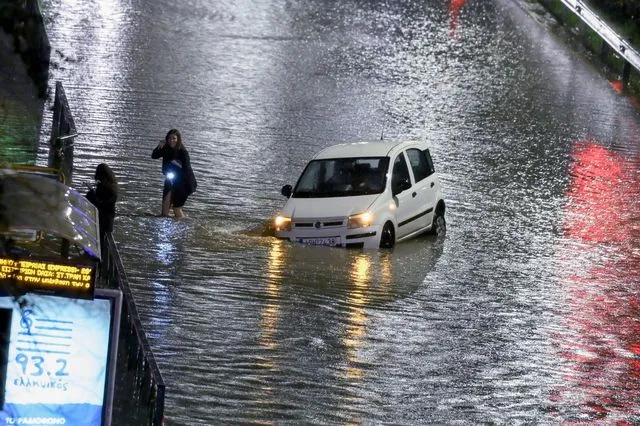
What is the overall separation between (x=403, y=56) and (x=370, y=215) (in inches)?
618

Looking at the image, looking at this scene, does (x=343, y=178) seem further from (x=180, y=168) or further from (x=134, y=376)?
(x=134, y=376)

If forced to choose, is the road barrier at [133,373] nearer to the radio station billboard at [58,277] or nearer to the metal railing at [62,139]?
the radio station billboard at [58,277]

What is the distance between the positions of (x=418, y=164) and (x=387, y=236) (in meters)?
2.11

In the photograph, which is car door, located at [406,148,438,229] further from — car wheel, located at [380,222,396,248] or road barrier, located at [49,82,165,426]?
road barrier, located at [49,82,165,426]

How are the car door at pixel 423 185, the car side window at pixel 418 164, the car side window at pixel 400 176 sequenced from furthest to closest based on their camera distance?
the car side window at pixel 418 164 → the car door at pixel 423 185 → the car side window at pixel 400 176

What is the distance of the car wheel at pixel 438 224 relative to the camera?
22672mm

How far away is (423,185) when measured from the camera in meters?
22.7

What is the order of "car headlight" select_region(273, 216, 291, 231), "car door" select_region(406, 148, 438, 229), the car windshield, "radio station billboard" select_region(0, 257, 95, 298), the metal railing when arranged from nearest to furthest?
"radio station billboard" select_region(0, 257, 95, 298)
"car headlight" select_region(273, 216, 291, 231)
the metal railing
the car windshield
"car door" select_region(406, 148, 438, 229)

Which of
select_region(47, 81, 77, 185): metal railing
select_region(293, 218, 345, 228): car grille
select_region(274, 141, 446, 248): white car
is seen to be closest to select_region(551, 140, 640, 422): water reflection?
select_region(274, 141, 446, 248): white car

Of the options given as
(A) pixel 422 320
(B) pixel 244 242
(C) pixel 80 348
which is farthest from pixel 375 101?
(C) pixel 80 348

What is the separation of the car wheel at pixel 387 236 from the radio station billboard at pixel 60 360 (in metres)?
11.9

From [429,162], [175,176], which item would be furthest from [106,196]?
[429,162]

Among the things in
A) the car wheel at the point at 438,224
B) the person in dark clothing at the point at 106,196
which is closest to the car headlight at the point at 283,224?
the car wheel at the point at 438,224

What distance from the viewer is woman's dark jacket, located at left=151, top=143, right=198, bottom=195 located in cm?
2172
